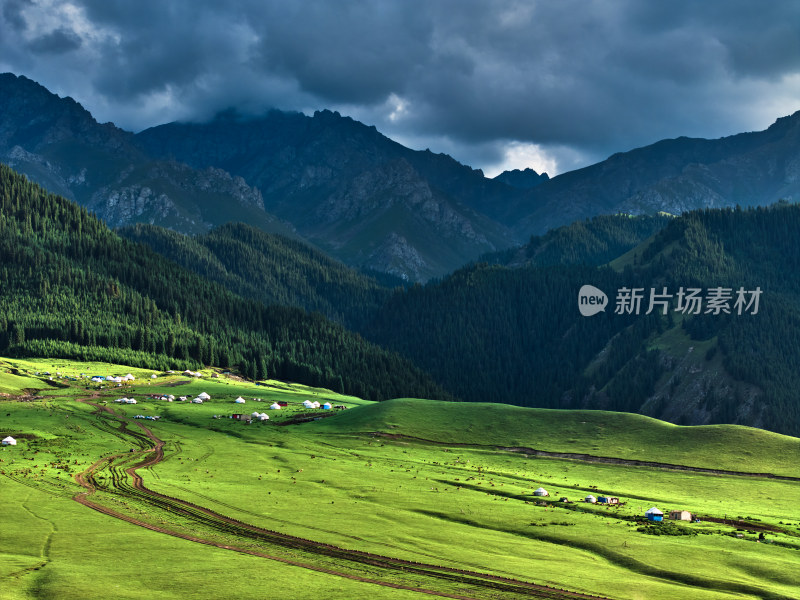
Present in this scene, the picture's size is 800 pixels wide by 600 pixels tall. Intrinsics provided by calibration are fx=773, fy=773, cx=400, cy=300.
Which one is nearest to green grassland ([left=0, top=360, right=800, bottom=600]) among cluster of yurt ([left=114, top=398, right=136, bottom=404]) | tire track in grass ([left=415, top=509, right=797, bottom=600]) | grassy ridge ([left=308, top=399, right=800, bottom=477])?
tire track in grass ([left=415, top=509, right=797, bottom=600])

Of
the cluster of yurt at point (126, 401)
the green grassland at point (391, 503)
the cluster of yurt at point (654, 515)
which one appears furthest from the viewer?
the cluster of yurt at point (126, 401)

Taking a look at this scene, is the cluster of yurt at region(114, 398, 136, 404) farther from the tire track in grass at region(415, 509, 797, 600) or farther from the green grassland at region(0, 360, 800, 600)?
the tire track in grass at region(415, 509, 797, 600)

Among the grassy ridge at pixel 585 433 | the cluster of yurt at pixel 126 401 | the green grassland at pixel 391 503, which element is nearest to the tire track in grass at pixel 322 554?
the green grassland at pixel 391 503

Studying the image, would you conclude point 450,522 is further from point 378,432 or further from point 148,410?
point 148,410

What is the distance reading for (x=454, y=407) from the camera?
601ft

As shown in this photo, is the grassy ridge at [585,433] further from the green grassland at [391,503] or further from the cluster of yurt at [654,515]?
the cluster of yurt at [654,515]

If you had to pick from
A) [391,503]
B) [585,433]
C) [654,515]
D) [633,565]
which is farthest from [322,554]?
[585,433]

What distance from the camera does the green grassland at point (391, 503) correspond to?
64312 millimetres

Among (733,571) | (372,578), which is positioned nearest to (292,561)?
(372,578)

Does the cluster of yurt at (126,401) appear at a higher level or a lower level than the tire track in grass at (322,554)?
higher

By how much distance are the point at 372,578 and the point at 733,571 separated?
3504cm

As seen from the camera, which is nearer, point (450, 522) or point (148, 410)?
point (450, 522)

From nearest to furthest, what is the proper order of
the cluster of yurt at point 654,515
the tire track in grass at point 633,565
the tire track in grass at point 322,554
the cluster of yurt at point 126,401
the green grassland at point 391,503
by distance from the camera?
the tire track in grass at point 322,554 → the green grassland at point 391,503 → the tire track in grass at point 633,565 → the cluster of yurt at point 654,515 → the cluster of yurt at point 126,401

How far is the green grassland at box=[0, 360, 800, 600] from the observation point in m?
64.3
